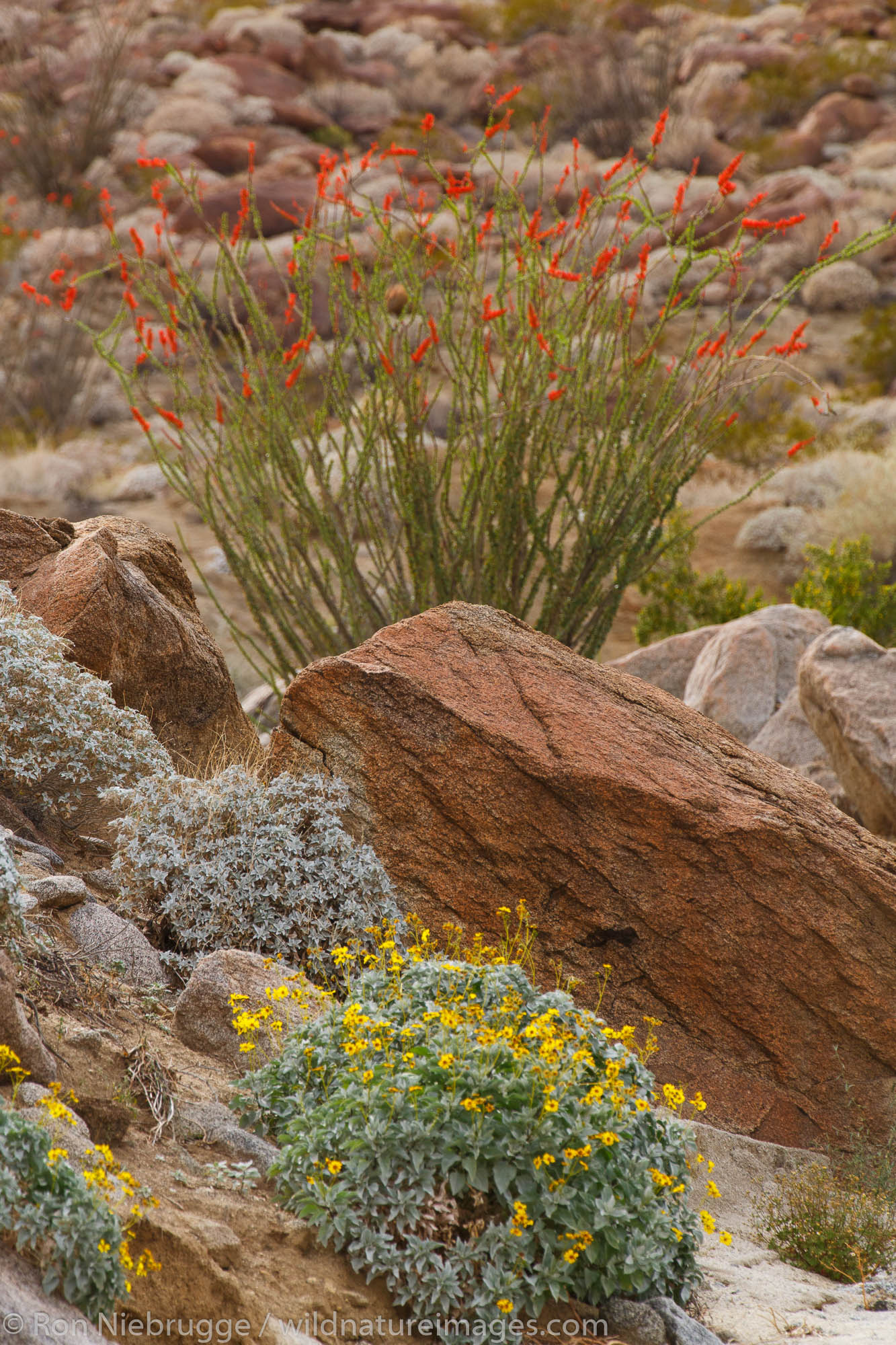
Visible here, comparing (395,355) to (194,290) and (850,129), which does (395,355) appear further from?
(850,129)

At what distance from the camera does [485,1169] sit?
7.02 ft

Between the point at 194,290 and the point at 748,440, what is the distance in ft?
32.4

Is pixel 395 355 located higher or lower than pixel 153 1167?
higher

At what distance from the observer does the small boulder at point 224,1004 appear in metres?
2.75

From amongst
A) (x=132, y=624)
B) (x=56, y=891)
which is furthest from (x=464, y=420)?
(x=56, y=891)

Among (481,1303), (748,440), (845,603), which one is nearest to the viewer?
(481,1303)

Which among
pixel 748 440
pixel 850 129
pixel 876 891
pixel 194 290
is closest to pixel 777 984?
pixel 876 891

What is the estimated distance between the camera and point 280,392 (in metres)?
5.58

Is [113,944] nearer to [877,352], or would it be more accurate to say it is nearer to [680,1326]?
[680,1326]

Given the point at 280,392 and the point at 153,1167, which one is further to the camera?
the point at 280,392

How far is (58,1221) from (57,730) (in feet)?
6.88

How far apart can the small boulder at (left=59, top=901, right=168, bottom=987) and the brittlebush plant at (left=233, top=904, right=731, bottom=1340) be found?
762 mm

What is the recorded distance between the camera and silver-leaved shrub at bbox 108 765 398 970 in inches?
133

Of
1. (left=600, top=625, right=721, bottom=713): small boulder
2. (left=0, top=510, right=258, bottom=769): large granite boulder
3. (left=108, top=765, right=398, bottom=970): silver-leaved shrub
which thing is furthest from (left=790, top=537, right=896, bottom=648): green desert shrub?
(left=108, top=765, right=398, bottom=970): silver-leaved shrub
